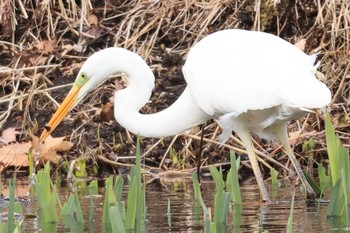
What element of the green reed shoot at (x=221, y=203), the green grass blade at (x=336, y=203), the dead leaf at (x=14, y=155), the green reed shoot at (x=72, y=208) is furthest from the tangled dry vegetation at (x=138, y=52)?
the green reed shoot at (x=221, y=203)

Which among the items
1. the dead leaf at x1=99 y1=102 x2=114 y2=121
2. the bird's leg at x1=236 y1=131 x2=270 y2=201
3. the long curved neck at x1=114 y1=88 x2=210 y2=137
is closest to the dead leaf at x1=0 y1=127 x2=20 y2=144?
the dead leaf at x1=99 y1=102 x2=114 y2=121

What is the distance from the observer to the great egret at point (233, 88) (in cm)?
639

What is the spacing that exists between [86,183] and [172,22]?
3229 millimetres

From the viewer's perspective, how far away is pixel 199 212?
238 inches

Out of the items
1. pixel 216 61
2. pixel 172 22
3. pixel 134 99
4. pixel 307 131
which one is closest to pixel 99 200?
pixel 134 99

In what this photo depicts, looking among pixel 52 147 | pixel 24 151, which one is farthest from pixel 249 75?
pixel 24 151

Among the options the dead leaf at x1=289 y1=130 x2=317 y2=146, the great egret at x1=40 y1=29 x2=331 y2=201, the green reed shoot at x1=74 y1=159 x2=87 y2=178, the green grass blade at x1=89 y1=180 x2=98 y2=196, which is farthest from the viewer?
the green reed shoot at x1=74 y1=159 x2=87 y2=178

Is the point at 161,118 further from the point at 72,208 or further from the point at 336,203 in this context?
the point at 336,203

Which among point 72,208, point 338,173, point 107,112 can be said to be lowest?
point 72,208

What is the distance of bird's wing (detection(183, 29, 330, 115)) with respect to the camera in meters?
6.27

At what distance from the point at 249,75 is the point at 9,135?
359 cm

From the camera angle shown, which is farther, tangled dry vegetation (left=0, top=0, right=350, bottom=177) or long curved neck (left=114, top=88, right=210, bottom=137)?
tangled dry vegetation (left=0, top=0, right=350, bottom=177)

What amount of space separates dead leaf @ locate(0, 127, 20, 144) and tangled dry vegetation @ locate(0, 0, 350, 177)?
8 cm

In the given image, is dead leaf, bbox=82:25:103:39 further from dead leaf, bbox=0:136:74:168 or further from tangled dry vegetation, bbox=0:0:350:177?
dead leaf, bbox=0:136:74:168
